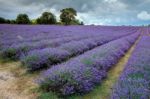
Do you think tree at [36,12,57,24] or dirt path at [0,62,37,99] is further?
tree at [36,12,57,24]

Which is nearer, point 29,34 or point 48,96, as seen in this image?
point 48,96

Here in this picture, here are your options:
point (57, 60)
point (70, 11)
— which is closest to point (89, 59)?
point (57, 60)

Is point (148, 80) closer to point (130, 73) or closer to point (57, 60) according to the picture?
point (130, 73)

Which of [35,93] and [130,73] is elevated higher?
[130,73]

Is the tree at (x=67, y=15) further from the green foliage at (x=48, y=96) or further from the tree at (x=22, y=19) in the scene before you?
the green foliage at (x=48, y=96)

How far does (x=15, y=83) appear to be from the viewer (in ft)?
21.0

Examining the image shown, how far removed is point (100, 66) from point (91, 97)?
1864mm

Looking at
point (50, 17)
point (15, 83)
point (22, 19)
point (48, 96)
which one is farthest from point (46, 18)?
point (48, 96)

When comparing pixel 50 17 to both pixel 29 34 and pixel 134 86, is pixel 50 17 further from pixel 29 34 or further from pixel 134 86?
pixel 134 86

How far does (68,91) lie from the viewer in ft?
16.8

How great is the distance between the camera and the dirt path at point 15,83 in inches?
217

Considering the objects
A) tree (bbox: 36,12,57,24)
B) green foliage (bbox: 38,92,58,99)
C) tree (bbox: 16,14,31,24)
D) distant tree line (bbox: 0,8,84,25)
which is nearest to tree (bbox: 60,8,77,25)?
distant tree line (bbox: 0,8,84,25)

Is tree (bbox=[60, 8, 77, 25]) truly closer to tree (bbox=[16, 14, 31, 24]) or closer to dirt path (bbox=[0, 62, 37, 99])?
tree (bbox=[16, 14, 31, 24])

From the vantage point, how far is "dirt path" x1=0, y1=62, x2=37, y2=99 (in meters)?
5.50
